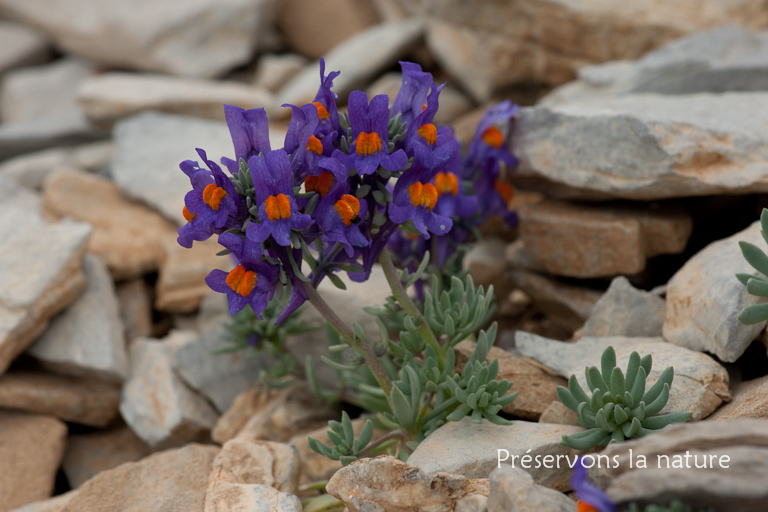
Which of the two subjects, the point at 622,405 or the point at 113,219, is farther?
the point at 113,219

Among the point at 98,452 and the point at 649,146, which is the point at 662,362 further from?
the point at 98,452

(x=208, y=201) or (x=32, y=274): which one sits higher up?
(x=208, y=201)

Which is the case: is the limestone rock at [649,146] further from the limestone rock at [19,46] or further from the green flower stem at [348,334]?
the limestone rock at [19,46]

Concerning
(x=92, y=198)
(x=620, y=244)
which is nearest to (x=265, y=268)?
(x=620, y=244)


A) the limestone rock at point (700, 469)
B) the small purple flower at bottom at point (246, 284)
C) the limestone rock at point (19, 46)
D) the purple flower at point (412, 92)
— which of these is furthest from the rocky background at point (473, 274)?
the limestone rock at point (19, 46)

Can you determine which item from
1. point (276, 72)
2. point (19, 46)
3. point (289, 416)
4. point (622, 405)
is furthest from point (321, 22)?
point (622, 405)

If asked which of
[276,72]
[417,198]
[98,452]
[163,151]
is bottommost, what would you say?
[98,452]
